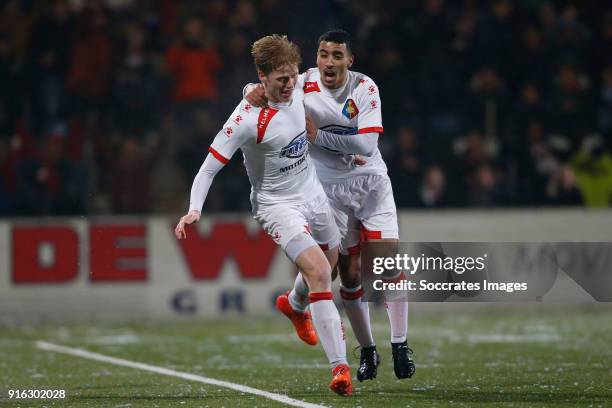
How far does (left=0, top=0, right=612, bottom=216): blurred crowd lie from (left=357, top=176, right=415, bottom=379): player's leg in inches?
278

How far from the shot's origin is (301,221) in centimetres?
865

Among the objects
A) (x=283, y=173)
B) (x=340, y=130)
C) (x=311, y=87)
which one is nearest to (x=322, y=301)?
(x=283, y=173)

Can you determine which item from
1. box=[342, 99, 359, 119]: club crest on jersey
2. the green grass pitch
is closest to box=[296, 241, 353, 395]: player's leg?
the green grass pitch

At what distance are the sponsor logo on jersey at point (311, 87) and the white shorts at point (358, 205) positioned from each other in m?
0.82

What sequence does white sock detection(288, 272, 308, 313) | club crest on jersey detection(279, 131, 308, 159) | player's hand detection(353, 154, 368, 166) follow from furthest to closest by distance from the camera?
white sock detection(288, 272, 308, 313), player's hand detection(353, 154, 368, 166), club crest on jersey detection(279, 131, 308, 159)

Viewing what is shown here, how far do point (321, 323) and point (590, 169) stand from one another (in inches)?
381

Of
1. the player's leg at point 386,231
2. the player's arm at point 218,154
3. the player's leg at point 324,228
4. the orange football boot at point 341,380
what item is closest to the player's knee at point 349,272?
the player's leg at point 386,231

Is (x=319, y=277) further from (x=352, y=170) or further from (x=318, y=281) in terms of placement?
(x=352, y=170)

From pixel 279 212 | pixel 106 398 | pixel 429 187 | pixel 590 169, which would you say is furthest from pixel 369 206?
pixel 590 169

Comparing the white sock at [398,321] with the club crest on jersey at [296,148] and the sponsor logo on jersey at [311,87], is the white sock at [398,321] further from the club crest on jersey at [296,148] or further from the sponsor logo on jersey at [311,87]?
the sponsor logo on jersey at [311,87]

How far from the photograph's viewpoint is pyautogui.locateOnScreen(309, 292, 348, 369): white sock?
8.41 metres

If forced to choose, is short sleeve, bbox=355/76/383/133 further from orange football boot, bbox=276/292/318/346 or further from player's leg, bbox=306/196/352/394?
orange football boot, bbox=276/292/318/346

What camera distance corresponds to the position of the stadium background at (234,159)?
1617 centimetres

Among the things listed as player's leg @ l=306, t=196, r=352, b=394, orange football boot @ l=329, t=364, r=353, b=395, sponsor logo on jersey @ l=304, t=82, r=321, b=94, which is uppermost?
sponsor logo on jersey @ l=304, t=82, r=321, b=94
